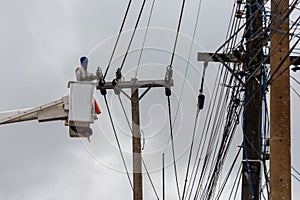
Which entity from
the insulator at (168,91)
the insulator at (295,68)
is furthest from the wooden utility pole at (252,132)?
the insulator at (168,91)

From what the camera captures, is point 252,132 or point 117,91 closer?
point 252,132

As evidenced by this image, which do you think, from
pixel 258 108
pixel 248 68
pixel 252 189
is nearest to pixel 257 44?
pixel 248 68

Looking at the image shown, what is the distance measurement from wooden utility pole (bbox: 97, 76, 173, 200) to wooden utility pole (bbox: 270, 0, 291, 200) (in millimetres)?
5794

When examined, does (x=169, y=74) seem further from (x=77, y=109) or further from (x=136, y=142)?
(x=77, y=109)

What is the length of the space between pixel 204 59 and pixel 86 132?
225 cm

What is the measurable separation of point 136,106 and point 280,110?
21.0 feet

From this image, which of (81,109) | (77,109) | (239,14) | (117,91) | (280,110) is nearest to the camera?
(280,110)

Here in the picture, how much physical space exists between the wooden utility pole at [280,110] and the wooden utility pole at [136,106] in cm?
579

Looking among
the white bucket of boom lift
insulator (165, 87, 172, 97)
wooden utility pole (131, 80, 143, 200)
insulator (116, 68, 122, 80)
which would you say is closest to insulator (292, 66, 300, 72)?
the white bucket of boom lift

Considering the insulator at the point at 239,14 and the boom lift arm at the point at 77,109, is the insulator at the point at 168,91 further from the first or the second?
the boom lift arm at the point at 77,109

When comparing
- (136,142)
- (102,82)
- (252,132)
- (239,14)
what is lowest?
(136,142)

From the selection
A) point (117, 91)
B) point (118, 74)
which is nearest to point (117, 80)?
point (118, 74)

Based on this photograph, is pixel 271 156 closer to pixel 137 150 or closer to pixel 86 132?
pixel 86 132

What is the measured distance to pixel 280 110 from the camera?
9.89 metres
